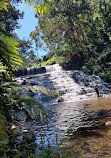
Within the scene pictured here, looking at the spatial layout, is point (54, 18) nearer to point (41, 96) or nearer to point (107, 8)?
point (107, 8)

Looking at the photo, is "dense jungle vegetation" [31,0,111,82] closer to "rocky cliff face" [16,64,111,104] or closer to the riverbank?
"rocky cliff face" [16,64,111,104]

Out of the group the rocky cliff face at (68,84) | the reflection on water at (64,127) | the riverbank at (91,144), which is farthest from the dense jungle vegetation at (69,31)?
the riverbank at (91,144)

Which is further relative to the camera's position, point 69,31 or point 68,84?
point 69,31

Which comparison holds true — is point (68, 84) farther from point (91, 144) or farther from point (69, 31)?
point (91, 144)

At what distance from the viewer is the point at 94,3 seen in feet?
91.1

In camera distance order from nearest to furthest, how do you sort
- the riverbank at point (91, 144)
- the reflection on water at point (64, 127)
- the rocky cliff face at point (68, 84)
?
the riverbank at point (91, 144) → the reflection on water at point (64, 127) → the rocky cliff face at point (68, 84)

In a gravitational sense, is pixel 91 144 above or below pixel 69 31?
below

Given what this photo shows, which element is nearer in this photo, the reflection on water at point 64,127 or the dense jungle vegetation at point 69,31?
the reflection on water at point 64,127

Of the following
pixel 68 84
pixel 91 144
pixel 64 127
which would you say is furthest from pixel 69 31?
pixel 91 144

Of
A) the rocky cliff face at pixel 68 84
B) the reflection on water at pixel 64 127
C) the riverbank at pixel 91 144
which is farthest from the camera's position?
the rocky cliff face at pixel 68 84

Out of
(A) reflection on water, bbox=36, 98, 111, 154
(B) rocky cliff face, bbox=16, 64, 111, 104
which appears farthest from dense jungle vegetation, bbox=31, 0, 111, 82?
(A) reflection on water, bbox=36, 98, 111, 154

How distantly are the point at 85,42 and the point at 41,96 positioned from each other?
13978 millimetres

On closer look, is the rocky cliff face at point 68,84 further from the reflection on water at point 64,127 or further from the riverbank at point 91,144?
the riverbank at point 91,144

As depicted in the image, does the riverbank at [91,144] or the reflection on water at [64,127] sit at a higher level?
the riverbank at [91,144]
